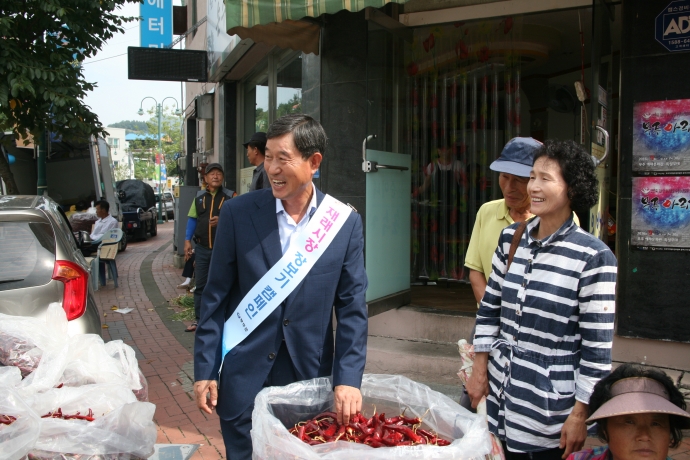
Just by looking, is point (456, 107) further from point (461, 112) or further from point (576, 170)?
point (576, 170)

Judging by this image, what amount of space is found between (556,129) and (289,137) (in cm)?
722

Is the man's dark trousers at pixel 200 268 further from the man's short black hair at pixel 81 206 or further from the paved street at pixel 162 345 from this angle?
the man's short black hair at pixel 81 206

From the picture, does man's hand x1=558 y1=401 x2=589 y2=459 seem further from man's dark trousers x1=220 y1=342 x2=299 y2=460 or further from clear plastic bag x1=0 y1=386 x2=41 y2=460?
clear plastic bag x1=0 y1=386 x2=41 y2=460

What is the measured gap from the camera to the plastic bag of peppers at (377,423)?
1.83 meters

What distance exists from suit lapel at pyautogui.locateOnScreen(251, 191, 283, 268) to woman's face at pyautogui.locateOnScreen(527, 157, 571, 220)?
0.99 metres

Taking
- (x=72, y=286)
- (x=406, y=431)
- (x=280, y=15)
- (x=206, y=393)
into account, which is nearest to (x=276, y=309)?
(x=206, y=393)

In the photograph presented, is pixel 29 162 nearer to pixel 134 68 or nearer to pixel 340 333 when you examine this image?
pixel 134 68

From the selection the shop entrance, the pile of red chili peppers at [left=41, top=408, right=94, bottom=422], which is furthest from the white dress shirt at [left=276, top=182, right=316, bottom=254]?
the shop entrance

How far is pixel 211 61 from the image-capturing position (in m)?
11.1

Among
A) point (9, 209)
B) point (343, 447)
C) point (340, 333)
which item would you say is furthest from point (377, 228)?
point (343, 447)

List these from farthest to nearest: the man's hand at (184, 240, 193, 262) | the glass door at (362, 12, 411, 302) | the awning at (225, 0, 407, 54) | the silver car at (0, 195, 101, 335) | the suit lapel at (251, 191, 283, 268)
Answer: the man's hand at (184, 240, 193, 262) → the glass door at (362, 12, 411, 302) → the awning at (225, 0, 407, 54) → the silver car at (0, 195, 101, 335) → the suit lapel at (251, 191, 283, 268)

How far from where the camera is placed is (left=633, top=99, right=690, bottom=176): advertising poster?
4586 mm

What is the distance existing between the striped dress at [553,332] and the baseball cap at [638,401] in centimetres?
12

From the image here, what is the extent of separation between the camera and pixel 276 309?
7.82 feet
